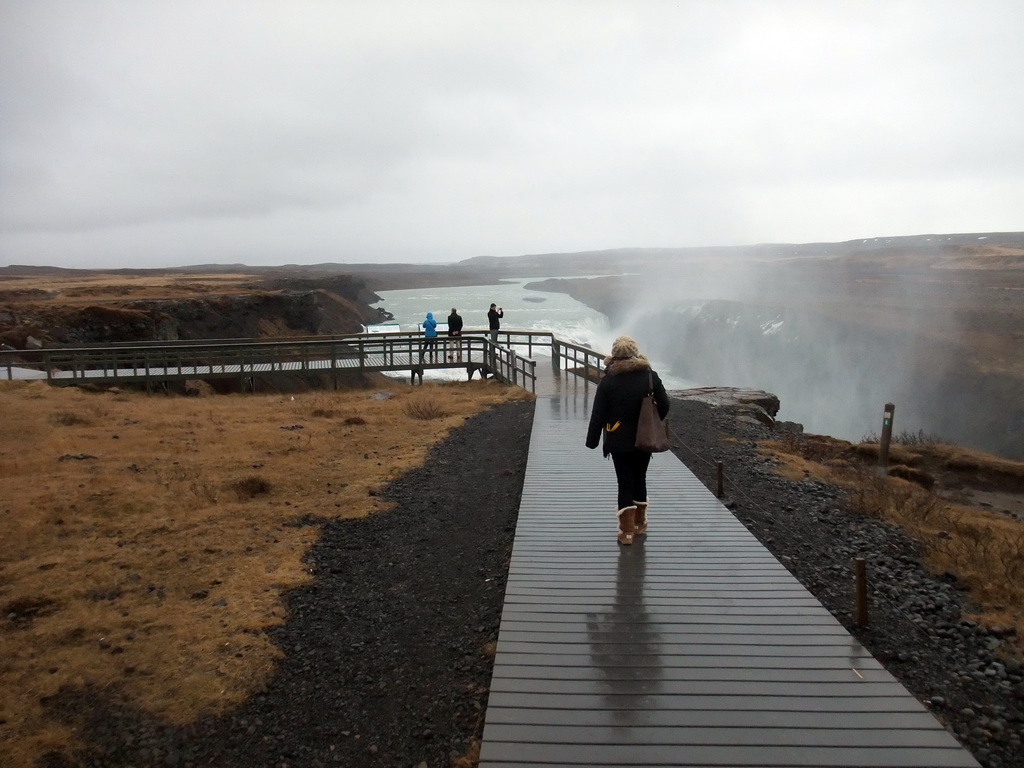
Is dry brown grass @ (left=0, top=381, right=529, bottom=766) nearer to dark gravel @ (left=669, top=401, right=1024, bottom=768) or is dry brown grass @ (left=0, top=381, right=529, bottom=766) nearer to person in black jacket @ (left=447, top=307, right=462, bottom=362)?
dark gravel @ (left=669, top=401, right=1024, bottom=768)

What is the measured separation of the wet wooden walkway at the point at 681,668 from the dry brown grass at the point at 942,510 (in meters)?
1.88

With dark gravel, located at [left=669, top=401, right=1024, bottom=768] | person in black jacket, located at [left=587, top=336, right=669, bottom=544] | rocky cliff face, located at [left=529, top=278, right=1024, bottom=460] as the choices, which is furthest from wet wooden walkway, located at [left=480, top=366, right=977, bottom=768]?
rocky cliff face, located at [left=529, top=278, right=1024, bottom=460]

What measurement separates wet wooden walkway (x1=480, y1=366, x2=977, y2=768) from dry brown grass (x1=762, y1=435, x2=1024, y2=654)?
1.88 metres

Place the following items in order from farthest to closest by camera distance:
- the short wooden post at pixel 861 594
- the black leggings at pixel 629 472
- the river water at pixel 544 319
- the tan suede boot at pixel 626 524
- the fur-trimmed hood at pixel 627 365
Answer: the river water at pixel 544 319, the tan suede boot at pixel 626 524, the black leggings at pixel 629 472, the fur-trimmed hood at pixel 627 365, the short wooden post at pixel 861 594

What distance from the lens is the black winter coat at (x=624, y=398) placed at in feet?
20.3

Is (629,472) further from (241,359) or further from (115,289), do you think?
(115,289)

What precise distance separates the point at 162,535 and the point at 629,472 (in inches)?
205

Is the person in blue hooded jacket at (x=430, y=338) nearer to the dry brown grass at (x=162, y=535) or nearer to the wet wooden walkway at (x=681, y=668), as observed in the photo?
the dry brown grass at (x=162, y=535)

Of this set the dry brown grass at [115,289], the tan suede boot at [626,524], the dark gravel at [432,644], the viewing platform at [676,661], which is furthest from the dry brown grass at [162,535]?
the dry brown grass at [115,289]

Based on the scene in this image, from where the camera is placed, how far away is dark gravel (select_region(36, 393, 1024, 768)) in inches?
170

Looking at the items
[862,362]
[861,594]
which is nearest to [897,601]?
[861,594]

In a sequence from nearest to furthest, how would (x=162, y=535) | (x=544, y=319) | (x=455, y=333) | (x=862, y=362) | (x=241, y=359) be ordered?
1. (x=162, y=535)
2. (x=241, y=359)
3. (x=455, y=333)
4. (x=862, y=362)
5. (x=544, y=319)

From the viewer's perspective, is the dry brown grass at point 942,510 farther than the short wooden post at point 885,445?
No

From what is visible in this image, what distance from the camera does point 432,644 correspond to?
18.0ft
